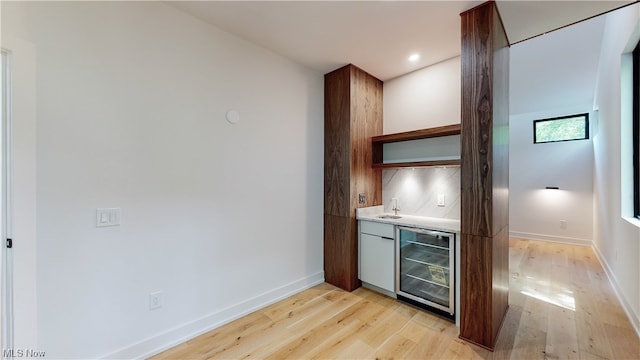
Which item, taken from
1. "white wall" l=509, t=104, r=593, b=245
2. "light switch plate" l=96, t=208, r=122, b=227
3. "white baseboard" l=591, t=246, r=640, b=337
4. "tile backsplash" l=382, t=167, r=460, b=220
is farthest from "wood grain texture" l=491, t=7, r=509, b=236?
"white wall" l=509, t=104, r=593, b=245

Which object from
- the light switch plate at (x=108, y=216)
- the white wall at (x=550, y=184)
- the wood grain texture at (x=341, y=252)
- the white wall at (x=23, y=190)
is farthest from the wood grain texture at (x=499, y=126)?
the white wall at (x=550, y=184)

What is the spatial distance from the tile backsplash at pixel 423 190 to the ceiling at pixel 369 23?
4.40ft

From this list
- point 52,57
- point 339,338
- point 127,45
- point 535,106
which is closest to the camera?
point 52,57

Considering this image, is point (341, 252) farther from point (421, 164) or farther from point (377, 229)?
point (421, 164)

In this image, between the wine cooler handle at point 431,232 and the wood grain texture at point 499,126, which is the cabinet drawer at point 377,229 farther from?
the wood grain texture at point 499,126

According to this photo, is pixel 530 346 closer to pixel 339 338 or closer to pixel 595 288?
pixel 339 338

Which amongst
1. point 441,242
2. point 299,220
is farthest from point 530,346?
point 299,220

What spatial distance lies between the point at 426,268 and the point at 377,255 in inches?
20.9

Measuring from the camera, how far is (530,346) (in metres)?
1.98

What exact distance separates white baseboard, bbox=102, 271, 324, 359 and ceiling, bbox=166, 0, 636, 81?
8.69 feet

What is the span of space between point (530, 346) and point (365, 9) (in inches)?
119

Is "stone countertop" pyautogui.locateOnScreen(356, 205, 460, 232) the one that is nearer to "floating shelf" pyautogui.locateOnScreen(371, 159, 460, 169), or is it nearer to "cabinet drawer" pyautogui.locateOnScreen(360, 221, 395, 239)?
"cabinet drawer" pyautogui.locateOnScreen(360, 221, 395, 239)

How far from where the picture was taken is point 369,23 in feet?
7.29

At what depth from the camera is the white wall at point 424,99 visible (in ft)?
9.32
